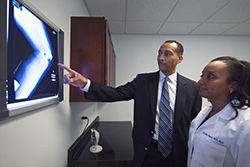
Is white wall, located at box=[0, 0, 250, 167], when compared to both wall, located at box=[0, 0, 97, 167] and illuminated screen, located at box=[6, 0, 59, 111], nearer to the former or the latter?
wall, located at box=[0, 0, 97, 167]

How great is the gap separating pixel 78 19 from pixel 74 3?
28 cm

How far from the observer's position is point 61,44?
98 centimetres

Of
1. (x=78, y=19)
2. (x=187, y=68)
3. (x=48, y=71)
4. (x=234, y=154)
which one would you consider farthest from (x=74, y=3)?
(x=187, y=68)

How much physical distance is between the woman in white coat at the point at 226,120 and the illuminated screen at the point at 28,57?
100cm

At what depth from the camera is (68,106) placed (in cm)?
119

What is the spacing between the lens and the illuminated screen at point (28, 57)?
0.52 metres

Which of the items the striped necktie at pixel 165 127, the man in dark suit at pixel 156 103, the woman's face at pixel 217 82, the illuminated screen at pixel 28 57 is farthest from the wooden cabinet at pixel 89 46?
the woman's face at pixel 217 82

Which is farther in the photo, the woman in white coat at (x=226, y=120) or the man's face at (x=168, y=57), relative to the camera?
the man's face at (x=168, y=57)

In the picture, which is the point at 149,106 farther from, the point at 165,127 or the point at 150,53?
the point at 150,53

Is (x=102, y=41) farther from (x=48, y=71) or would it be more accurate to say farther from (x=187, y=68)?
(x=187, y=68)

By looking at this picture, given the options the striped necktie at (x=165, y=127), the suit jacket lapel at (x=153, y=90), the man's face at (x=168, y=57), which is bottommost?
the striped necktie at (x=165, y=127)

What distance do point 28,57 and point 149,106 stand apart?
917mm

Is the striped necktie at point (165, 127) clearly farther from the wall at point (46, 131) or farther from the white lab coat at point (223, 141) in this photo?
the wall at point (46, 131)

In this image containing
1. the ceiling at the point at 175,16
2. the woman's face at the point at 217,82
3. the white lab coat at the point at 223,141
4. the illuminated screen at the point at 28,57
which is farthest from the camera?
the ceiling at the point at 175,16
